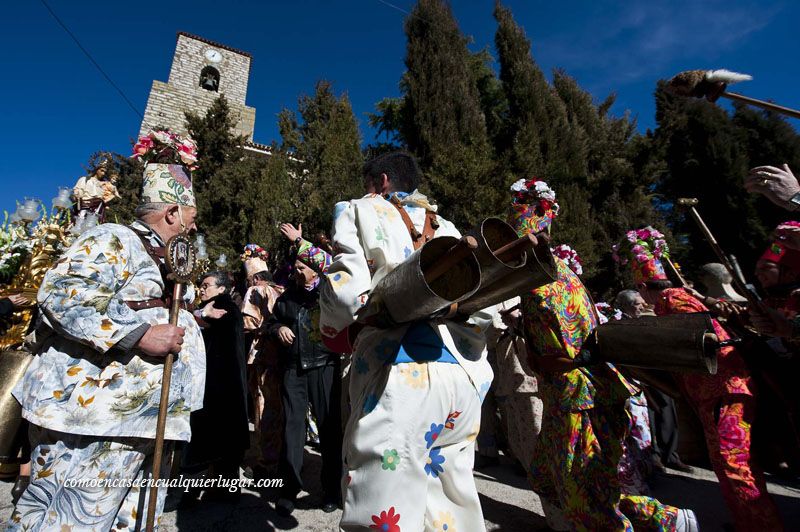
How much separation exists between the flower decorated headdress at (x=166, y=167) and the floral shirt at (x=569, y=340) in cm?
213

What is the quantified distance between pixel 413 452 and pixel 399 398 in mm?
185

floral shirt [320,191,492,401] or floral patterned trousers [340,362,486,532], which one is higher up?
floral shirt [320,191,492,401]

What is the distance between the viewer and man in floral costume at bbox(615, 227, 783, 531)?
2439 millimetres

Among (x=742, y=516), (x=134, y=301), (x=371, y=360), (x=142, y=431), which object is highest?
(x=134, y=301)

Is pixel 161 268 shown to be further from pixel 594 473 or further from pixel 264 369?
pixel 264 369

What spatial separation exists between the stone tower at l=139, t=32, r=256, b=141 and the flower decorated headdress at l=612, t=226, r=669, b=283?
2495cm

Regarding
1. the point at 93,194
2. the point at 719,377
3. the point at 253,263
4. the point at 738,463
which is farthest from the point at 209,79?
the point at 738,463

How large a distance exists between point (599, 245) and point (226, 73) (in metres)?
26.6

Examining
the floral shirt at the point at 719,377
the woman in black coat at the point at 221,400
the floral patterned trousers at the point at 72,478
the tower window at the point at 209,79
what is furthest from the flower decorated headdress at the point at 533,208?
the tower window at the point at 209,79

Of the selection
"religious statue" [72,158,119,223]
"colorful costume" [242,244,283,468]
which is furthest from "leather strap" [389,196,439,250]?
"religious statue" [72,158,119,223]

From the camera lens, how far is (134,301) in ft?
6.33

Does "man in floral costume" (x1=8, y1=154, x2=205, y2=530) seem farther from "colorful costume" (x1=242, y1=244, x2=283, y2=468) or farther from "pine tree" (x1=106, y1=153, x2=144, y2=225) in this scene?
"pine tree" (x1=106, y1=153, x2=144, y2=225)

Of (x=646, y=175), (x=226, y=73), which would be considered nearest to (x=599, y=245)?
(x=646, y=175)

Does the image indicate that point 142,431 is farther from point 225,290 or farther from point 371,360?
point 225,290
